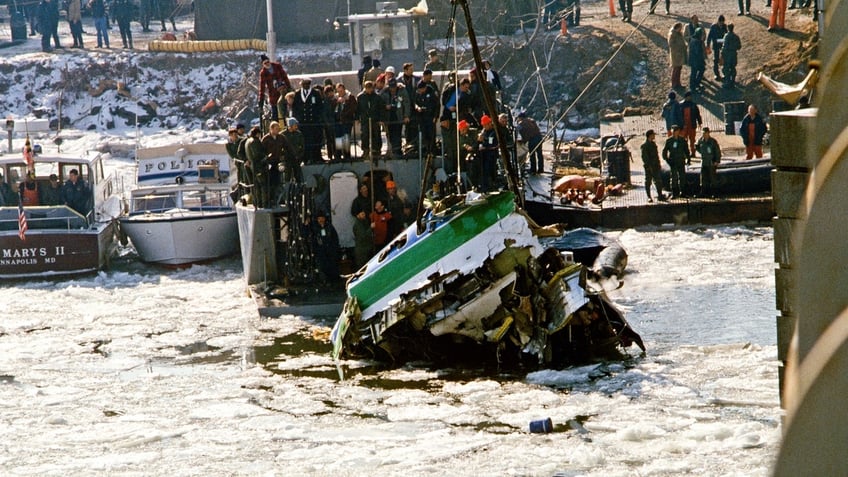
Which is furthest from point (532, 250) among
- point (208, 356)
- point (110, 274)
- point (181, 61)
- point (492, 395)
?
point (181, 61)

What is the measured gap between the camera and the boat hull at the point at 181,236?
25812 mm

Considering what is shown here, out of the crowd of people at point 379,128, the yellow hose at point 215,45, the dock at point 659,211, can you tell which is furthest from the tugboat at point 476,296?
the yellow hose at point 215,45

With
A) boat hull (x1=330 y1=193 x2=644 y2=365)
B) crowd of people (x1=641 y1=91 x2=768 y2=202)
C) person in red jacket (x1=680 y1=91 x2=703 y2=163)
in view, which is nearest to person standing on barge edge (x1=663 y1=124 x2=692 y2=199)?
crowd of people (x1=641 y1=91 x2=768 y2=202)

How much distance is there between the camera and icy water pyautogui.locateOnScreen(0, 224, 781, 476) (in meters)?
12.2

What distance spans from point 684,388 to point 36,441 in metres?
7.31

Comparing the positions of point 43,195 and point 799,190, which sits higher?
point 799,190

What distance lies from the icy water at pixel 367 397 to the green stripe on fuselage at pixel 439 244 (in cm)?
119

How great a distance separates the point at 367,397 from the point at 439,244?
222 centimetres

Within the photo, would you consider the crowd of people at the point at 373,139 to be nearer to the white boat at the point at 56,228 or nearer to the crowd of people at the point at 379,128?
the crowd of people at the point at 379,128

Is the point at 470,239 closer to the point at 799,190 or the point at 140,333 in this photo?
the point at 140,333

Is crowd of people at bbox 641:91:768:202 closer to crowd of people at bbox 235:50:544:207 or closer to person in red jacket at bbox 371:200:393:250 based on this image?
crowd of people at bbox 235:50:544:207

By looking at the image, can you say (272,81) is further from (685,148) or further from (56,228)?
(685,148)

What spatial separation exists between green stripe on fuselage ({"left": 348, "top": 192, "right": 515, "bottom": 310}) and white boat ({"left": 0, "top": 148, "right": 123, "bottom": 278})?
35.1ft

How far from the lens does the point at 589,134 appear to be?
117 ft
